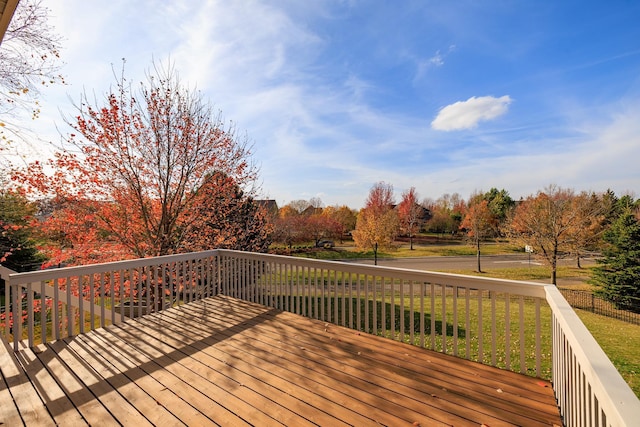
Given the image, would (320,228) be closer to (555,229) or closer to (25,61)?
(555,229)

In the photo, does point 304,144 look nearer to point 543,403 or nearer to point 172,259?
point 172,259

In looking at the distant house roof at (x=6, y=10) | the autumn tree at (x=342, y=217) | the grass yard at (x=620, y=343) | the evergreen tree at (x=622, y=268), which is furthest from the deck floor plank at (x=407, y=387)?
the autumn tree at (x=342, y=217)

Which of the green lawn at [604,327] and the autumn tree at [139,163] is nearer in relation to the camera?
the autumn tree at [139,163]

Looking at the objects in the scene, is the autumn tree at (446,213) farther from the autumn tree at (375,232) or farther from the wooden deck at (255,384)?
the wooden deck at (255,384)

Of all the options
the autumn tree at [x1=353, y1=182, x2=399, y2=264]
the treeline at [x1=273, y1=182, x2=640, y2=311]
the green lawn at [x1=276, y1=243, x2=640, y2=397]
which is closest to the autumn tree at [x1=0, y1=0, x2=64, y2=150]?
the treeline at [x1=273, y1=182, x2=640, y2=311]

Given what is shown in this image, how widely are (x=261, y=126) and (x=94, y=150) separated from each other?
3.99 meters

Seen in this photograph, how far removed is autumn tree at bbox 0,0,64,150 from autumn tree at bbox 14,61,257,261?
28.8 inches

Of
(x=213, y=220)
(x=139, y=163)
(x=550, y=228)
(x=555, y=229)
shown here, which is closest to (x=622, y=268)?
(x=555, y=229)

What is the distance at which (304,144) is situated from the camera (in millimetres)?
11203

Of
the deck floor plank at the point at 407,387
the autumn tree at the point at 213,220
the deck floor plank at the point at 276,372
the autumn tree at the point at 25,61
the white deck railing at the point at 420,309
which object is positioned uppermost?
the autumn tree at the point at 25,61

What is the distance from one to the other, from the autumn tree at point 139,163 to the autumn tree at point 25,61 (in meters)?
0.73

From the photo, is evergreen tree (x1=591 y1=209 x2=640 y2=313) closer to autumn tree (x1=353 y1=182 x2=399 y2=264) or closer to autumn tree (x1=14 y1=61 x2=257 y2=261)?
autumn tree (x1=353 y1=182 x2=399 y2=264)

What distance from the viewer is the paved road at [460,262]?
21562 mm

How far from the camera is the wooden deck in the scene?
2.03 metres
